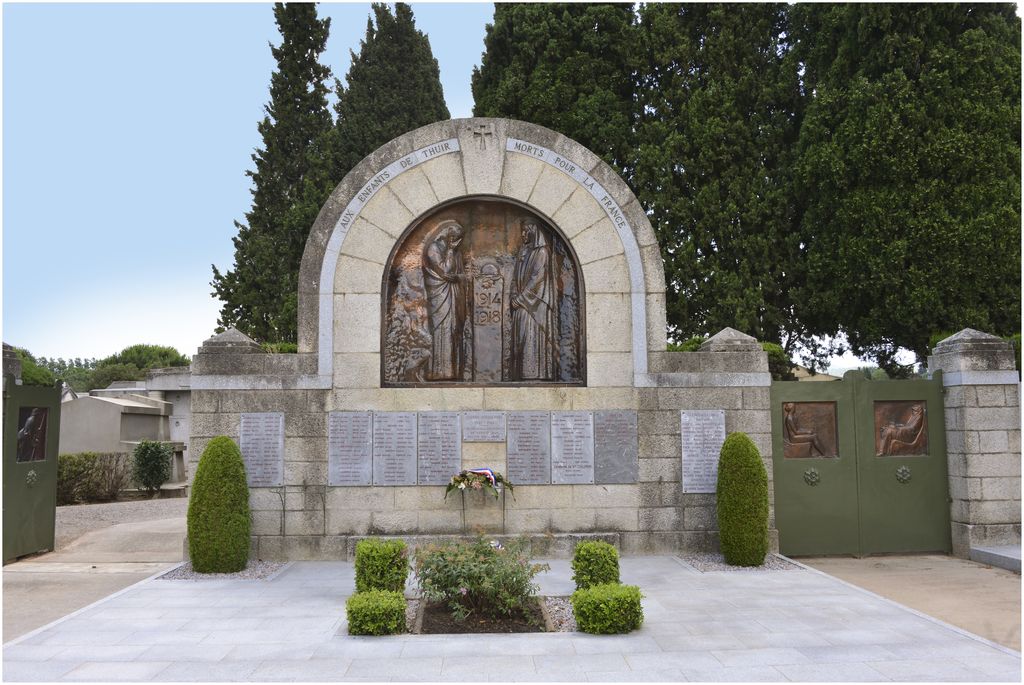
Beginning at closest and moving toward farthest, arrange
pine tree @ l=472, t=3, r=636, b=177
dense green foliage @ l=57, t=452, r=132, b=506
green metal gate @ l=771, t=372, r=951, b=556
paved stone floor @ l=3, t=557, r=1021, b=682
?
paved stone floor @ l=3, t=557, r=1021, b=682
green metal gate @ l=771, t=372, r=951, b=556
dense green foliage @ l=57, t=452, r=132, b=506
pine tree @ l=472, t=3, r=636, b=177

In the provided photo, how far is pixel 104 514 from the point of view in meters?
18.5

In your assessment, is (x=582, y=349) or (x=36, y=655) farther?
(x=582, y=349)

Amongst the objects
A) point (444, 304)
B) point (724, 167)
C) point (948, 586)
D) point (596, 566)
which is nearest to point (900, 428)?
point (948, 586)

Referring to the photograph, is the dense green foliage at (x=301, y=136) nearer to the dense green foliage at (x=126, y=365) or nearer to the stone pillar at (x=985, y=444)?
the stone pillar at (x=985, y=444)

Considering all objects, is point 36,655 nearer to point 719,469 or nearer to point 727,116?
point 719,469

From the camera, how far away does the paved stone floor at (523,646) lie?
650cm

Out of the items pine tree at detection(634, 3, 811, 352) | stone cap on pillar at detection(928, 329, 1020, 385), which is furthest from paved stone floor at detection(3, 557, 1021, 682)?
pine tree at detection(634, 3, 811, 352)

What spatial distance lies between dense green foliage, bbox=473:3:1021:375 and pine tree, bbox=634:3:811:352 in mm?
57

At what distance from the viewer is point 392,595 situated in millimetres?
7781

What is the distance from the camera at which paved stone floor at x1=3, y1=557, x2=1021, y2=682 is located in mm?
6496

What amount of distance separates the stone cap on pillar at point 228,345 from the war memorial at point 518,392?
3cm

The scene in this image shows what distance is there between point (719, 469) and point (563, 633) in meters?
4.82

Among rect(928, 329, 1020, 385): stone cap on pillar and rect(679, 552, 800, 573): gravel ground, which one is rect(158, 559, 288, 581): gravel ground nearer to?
rect(679, 552, 800, 573): gravel ground

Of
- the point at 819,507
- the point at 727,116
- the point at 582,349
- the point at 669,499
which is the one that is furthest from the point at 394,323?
the point at 727,116
